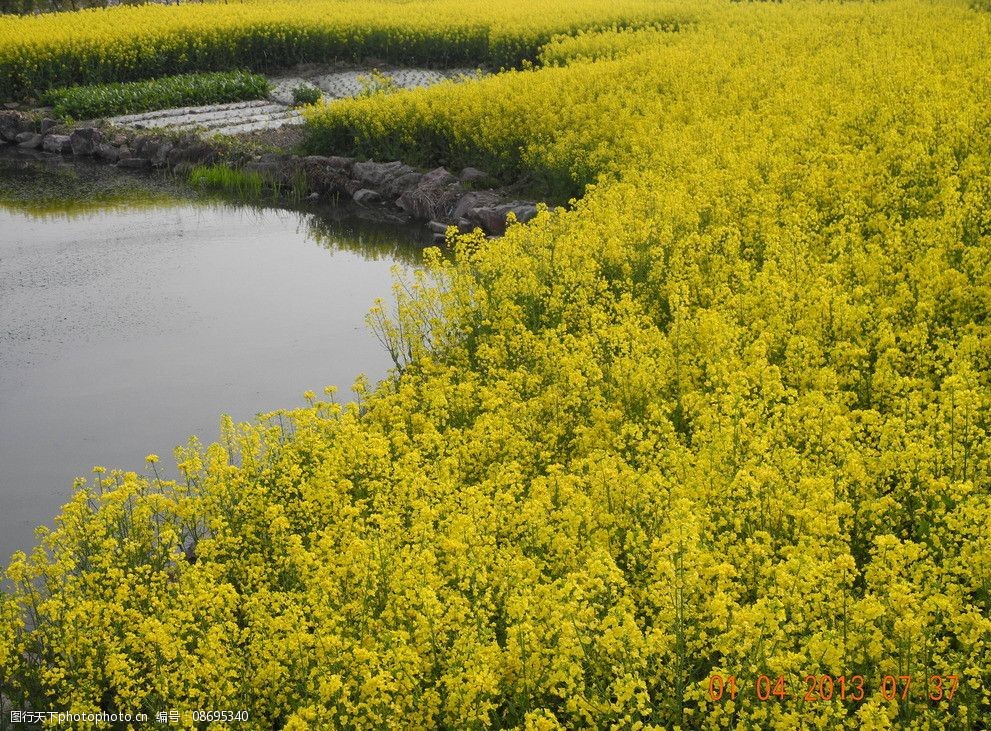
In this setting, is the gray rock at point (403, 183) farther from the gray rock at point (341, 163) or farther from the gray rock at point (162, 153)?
the gray rock at point (162, 153)

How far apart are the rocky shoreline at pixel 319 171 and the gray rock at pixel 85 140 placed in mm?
21

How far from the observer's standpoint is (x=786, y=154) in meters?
12.5

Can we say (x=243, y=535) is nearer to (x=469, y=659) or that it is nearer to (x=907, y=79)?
(x=469, y=659)

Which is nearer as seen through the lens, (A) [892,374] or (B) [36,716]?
(B) [36,716]

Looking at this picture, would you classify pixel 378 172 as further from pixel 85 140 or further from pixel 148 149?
pixel 85 140

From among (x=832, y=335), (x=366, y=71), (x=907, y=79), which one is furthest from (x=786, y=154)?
(x=366, y=71)

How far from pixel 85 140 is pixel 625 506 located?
19332 millimetres

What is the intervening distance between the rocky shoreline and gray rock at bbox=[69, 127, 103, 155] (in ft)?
0.07

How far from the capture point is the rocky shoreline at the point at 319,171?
54.7 feet

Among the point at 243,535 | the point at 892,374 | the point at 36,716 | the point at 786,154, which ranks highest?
the point at 786,154

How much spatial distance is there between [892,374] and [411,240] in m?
10.7

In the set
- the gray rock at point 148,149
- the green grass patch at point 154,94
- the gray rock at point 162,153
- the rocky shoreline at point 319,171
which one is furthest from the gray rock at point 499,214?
the green grass patch at point 154,94

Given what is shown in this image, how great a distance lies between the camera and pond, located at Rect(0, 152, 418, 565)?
10055 mm

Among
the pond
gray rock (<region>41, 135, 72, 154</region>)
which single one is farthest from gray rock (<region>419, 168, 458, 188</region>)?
gray rock (<region>41, 135, 72, 154</region>)
